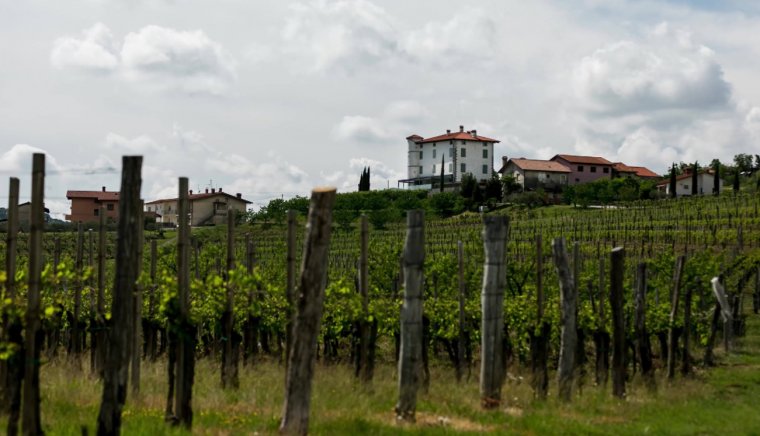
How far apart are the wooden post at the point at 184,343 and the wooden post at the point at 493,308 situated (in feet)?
12.4

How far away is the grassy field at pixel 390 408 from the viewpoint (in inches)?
308

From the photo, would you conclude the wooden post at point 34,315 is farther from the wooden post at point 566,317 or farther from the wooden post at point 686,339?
the wooden post at point 686,339

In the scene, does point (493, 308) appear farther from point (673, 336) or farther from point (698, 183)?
point (698, 183)

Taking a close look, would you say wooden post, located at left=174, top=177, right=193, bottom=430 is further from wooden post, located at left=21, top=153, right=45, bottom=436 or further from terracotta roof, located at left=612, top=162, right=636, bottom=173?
terracotta roof, located at left=612, top=162, right=636, bottom=173

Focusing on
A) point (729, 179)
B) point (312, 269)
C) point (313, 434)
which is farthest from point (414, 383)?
point (729, 179)

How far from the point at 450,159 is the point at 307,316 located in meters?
89.0

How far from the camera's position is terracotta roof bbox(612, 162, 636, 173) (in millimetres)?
98938

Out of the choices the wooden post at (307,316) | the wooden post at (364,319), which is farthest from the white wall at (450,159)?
the wooden post at (307,316)

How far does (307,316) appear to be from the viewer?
24.4 ft

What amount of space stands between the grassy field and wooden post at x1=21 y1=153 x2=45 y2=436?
1.13 ft

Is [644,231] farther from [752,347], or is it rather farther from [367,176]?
[367,176]

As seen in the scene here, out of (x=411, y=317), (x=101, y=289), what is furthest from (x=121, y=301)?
(x=101, y=289)

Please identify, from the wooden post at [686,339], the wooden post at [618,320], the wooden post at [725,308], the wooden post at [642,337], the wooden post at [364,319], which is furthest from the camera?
the wooden post at [725,308]

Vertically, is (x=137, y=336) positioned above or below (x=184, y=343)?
below
